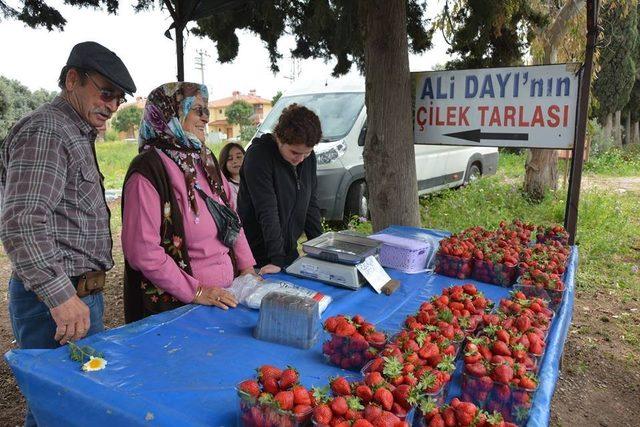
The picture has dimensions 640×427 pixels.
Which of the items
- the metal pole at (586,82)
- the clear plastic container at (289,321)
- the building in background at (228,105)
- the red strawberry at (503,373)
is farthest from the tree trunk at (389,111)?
the building in background at (228,105)

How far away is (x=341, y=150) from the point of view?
6309 mm

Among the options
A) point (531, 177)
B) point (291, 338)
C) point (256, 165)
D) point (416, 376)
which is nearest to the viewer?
point (416, 376)

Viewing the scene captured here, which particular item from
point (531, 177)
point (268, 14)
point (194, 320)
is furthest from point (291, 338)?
point (531, 177)

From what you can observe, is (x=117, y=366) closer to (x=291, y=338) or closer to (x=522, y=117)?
(x=291, y=338)

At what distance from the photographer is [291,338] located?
5.55 feet

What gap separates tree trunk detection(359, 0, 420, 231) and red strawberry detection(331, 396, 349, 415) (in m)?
2.69

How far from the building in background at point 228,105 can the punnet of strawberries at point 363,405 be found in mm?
60882

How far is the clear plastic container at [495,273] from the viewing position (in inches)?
93.4

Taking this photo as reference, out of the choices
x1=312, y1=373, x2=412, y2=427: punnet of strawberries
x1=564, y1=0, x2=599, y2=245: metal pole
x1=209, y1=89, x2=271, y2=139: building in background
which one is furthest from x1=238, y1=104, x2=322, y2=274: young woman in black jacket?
x1=209, y1=89, x2=271, y2=139: building in background

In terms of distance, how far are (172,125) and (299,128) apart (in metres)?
0.74

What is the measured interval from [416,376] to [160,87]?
4.88 feet

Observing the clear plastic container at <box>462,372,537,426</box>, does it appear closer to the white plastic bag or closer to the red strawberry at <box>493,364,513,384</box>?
the red strawberry at <box>493,364,513,384</box>

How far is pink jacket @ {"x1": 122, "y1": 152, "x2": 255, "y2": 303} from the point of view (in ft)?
6.14

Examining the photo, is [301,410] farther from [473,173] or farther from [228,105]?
[228,105]
